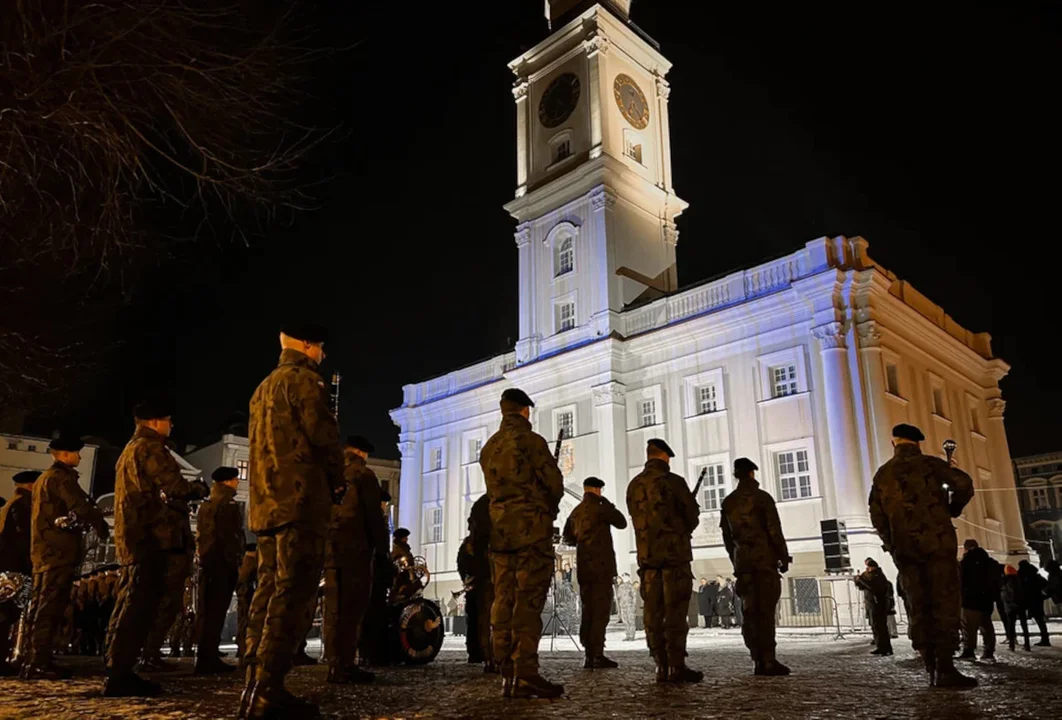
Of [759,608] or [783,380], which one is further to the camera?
[783,380]

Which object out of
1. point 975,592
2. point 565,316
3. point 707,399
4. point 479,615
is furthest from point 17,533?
point 565,316

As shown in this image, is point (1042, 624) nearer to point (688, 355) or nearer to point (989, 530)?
point (688, 355)

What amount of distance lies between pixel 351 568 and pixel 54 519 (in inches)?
120

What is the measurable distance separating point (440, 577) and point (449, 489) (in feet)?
13.0

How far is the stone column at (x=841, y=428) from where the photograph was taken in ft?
74.8

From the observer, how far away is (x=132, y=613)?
19.9 ft

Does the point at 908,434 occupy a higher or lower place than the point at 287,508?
higher

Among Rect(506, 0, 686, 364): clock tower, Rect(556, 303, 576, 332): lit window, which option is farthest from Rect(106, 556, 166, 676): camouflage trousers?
Rect(556, 303, 576, 332): lit window

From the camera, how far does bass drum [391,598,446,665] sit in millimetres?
10109

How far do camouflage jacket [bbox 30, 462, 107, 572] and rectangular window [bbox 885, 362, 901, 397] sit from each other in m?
23.4

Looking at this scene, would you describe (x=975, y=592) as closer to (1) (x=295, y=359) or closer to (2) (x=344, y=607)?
(2) (x=344, y=607)

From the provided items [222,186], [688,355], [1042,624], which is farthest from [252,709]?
[688,355]

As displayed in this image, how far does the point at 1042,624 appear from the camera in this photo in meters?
12.3

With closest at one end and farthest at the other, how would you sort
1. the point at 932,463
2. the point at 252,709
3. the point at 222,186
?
the point at 252,709, the point at 222,186, the point at 932,463
